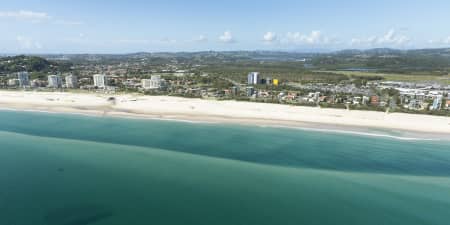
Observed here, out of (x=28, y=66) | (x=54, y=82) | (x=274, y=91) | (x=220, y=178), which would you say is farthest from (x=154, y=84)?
(x=28, y=66)

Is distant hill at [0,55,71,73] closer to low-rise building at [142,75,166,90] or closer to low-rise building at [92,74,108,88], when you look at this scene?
low-rise building at [92,74,108,88]

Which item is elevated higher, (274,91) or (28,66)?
(28,66)

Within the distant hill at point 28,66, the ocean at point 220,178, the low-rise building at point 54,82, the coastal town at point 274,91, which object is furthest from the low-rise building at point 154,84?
the distant hill at point 28,66

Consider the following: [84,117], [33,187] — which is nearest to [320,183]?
[33,187]

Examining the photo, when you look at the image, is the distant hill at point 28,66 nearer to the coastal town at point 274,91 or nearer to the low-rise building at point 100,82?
the coastal town at point 274,91

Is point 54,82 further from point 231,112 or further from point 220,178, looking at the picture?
point 220,178

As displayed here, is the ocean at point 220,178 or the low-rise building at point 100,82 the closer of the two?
the ocean at point 220,178
